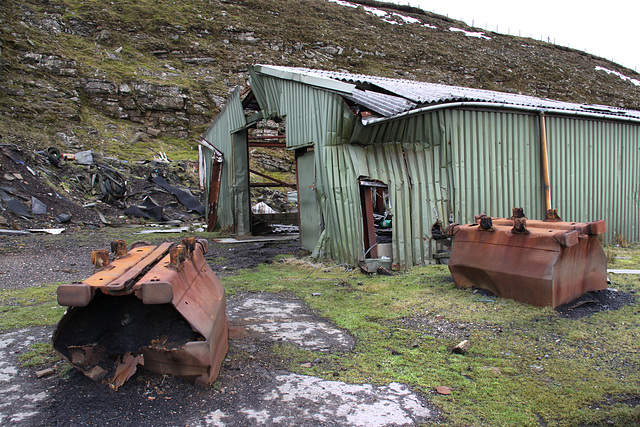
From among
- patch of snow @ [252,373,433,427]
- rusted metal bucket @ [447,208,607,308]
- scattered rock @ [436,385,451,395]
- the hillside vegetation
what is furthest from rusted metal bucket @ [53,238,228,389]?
the hillside vegetation

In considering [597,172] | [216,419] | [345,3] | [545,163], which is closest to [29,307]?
[216,419]

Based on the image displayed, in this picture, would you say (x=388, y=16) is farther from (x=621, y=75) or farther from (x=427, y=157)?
(x=427, y=157)

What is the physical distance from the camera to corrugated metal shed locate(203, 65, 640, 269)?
23.8 feet

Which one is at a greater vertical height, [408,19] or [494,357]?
[408,19]

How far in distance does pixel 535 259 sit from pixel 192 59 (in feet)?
103

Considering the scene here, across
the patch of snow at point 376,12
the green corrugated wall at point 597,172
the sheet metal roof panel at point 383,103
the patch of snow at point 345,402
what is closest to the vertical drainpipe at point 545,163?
the green corrugated wall at point 597,172

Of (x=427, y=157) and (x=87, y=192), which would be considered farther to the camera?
(x=87, y=192)

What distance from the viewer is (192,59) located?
31172mm

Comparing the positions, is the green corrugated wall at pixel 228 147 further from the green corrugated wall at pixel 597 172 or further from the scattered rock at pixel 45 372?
the scattered rock at pixel 45 372

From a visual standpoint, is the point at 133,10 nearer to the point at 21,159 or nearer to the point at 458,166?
the point at 21,159

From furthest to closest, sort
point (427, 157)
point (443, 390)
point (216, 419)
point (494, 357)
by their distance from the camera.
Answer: point (427, 157) < point (494, 357) < point (443, 390) < point (216, 419)

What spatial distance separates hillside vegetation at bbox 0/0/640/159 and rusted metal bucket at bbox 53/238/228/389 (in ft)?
69.2

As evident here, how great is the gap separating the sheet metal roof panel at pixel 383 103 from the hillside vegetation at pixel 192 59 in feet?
60.4

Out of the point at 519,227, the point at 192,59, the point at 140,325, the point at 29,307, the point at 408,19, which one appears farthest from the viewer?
the point at 408,19
